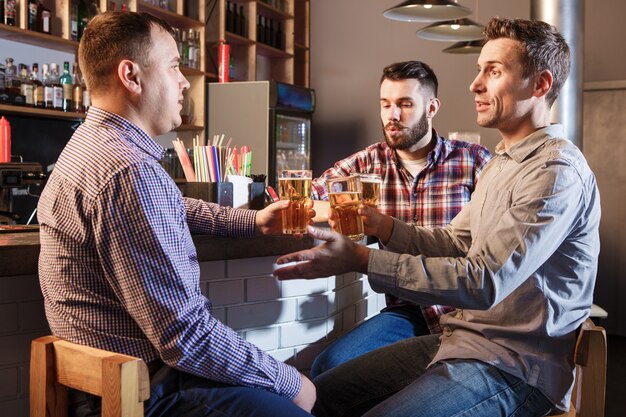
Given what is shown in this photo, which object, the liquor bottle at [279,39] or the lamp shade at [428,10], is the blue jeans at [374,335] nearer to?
the lamp shade at [428,10]

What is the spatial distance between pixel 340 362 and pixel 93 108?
3.47ft

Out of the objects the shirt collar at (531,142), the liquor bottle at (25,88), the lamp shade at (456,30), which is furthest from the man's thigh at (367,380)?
the liquor bottle at (25,88)

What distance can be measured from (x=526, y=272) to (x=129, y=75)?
965 mm

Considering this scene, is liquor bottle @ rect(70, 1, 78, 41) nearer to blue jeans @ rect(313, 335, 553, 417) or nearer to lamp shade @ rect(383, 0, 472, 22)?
lamp shade @ rect(383, 0, 472, 22)

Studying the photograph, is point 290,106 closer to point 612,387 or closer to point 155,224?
point 612,387

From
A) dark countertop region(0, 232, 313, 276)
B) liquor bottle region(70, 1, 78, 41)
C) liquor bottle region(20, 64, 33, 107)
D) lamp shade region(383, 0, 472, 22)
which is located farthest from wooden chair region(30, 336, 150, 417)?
liquor bottle region(70, 1, 78, 41)

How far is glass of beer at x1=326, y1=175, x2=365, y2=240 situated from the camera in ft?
5.69

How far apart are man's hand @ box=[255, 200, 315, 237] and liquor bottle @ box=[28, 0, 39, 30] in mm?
3152

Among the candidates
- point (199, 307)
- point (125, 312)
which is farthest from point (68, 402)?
point (199, 307)

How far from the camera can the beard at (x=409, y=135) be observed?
2.93 m

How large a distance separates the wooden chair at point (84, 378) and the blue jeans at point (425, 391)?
0.58 meters

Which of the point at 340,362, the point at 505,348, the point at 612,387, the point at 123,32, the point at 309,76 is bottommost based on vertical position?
the point at 612,387

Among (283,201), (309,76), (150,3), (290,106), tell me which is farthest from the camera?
(309,76)

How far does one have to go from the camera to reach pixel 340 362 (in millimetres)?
2062
